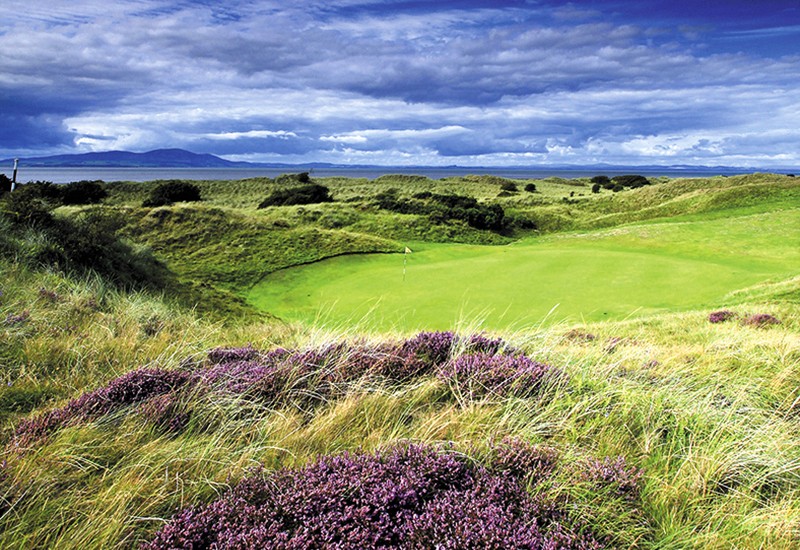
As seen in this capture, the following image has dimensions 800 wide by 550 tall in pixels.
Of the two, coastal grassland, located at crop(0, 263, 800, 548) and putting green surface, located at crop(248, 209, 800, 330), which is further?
putting green surface, located at crop(248, 209, 800, 330)

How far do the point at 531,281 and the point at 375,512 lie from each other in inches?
537

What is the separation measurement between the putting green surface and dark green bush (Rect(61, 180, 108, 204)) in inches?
1182

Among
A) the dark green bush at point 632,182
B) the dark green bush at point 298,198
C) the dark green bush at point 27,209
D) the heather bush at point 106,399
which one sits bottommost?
the heather bush at point 106,399

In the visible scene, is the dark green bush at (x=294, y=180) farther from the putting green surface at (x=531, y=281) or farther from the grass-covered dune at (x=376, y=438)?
the grass-covered dune at (x=376, y=438)

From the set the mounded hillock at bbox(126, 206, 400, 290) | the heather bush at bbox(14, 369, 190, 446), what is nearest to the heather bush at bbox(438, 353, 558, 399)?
the heather bush at bbox(14, 369, 190, 446)

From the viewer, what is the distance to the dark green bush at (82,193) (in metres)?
39.2

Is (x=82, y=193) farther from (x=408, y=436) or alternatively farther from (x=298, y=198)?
(x=408, y=436)

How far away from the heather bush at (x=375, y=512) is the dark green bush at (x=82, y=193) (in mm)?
43500

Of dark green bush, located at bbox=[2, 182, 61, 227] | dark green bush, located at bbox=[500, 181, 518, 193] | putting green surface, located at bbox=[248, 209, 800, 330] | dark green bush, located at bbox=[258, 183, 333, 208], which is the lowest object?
putting green surface, located at bbox=[248, 209, 800, 330]

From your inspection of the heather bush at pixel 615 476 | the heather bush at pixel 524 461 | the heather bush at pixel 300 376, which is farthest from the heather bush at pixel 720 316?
the heather bush at pixel 524 461

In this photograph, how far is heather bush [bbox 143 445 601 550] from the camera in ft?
6.87

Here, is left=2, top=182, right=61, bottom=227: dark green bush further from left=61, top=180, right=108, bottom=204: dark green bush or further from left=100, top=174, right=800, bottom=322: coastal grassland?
left=61, top=180, right=108, bottom=204: dark green bush

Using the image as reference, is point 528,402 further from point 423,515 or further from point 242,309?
point 242,309

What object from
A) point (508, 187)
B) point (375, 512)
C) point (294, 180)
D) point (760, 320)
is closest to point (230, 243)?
point (760, 320)
